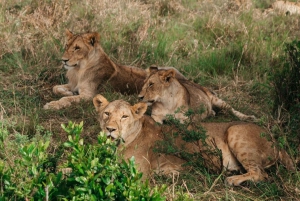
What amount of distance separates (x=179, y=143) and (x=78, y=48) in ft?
8.54

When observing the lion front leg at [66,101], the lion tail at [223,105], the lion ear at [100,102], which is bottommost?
the lion front leg at [66,101]

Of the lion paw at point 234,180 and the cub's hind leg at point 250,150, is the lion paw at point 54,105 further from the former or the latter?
the lion paw at point 234,180

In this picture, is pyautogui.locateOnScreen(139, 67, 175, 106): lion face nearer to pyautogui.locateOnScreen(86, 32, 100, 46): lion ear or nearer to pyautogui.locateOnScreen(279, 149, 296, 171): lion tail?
pyautogui.locateOnScreen(86, 32, 100, 46): lion ear

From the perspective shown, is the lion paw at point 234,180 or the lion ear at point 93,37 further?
the lion ear at point 93,37

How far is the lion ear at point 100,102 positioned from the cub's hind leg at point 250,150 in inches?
42.5

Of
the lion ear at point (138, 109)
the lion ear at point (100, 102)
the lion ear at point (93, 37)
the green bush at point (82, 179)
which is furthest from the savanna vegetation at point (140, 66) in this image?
the lion ear at point (93, 37)

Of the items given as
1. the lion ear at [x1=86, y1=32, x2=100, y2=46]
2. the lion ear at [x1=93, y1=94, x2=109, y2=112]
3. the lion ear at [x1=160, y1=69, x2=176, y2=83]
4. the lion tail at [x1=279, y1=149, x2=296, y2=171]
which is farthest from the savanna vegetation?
the lion ear at [x1=160, y1=69, x2=176, y2=83]

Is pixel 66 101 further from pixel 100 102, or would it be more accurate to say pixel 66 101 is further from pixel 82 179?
pixel 82 179

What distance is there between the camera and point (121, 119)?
4949 millimetres

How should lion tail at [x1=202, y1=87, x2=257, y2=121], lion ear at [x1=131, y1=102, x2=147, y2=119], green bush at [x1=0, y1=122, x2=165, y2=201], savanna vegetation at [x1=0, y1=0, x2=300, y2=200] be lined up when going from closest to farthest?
green bush at [x1=0, y1=122, x2=165, y2=201] → savanna vegetation at [x1=0, y1=0, x2=300, y2=200] → lion ear at [x1=131, y1=102, x2=147, y2=119] → lion tail at [x1=202, y1=87, x2=257, y2=121]

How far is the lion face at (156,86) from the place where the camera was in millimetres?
6340

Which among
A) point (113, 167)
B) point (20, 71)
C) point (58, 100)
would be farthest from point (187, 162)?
point (20, 71)

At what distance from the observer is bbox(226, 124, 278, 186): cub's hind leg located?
497cm

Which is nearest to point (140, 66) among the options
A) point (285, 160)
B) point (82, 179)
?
point (285, 160)
